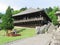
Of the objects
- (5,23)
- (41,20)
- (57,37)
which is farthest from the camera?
(41,20)

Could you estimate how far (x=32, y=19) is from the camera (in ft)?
236

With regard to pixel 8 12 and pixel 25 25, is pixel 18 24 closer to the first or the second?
pixel 25 25

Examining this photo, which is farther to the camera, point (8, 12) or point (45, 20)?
point (45, 20)

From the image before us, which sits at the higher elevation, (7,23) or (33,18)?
(7,23)

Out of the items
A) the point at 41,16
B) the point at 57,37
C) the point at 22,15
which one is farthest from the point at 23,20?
the point at 57,37

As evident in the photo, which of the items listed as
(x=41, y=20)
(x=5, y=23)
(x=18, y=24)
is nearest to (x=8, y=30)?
(x=5, y=23)

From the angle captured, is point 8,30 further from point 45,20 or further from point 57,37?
point 57,37

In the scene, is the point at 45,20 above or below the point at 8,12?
below

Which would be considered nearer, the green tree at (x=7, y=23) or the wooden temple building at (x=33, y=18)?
the green tree at (x=7, y=23)

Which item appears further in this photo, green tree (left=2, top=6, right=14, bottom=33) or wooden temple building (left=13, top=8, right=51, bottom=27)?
wooden temple building (left=13, top=8, right=51, bottom=27)

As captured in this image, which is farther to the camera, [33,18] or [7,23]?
[33,18]

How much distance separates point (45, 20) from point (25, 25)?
7099mm

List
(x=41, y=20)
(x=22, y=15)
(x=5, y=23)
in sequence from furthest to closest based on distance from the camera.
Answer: (x=22, y=15) < (x=41, y=20) < (x=5, y=23)

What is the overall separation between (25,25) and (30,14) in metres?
4.17
